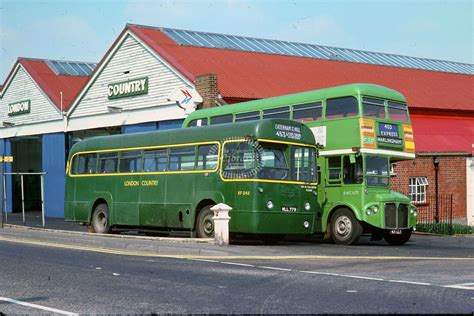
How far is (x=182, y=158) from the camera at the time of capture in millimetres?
21766

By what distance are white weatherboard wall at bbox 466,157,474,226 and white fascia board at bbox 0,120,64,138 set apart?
21.5 m

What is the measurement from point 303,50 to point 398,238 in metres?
22.1

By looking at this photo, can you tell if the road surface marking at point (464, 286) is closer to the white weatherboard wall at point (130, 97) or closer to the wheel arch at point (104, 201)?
the wheel arch at point (104, 201)

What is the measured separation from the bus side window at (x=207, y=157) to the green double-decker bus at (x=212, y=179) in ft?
0.09

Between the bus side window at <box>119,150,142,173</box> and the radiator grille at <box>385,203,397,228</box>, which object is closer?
the radiator grille at <box>385,203,397,228</box>

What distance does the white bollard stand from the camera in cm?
1848

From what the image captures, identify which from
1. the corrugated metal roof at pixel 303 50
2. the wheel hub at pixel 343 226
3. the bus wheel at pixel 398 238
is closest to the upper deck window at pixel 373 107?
the wheel hub at pixel 343 226

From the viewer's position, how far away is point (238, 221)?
64.8ft

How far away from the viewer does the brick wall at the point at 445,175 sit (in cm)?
3148

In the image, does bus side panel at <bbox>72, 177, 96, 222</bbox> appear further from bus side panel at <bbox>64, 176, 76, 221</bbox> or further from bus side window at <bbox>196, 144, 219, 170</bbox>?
bus side window at <bbox>196, 144, 219, 170</bbox>

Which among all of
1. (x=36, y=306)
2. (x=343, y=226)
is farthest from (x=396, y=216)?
(x=36, y=306)

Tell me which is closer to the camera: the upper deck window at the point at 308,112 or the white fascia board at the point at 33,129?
the upper deck window at the point at 308,112

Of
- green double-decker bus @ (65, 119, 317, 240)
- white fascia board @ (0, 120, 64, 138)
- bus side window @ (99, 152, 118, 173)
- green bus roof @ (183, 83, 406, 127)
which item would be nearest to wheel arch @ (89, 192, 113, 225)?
green double-decker bus @ (65, 119, 317, 240)

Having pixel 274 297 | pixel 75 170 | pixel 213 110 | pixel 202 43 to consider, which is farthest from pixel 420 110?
pixel 274 297
